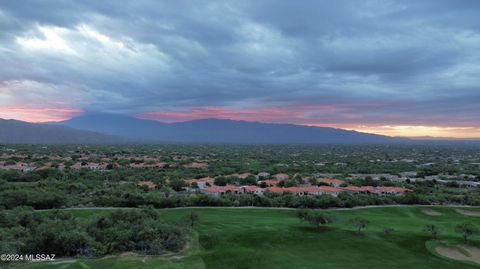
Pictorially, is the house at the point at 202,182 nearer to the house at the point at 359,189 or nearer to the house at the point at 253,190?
the house at the point at 253,190

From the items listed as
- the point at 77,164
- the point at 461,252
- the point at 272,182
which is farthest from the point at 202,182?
the point at 461,252

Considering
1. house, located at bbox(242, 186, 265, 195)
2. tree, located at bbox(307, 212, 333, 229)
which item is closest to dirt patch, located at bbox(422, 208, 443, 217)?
tree, located at bbox(307, 212, 333, 229)

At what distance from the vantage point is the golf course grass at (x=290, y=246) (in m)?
28.8

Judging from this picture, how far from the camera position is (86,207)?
4859 cm

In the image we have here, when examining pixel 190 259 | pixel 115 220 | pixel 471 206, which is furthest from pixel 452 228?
pixel 115 220

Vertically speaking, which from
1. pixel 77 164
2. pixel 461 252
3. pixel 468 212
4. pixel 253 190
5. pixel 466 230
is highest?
pixel 77 164

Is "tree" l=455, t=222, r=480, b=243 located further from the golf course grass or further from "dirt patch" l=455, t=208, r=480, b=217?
"dirt patch" l=455, t=208, r=480, b=217

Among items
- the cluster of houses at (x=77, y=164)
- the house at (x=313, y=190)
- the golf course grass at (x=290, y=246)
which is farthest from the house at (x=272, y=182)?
the cluster of houses at (x=77, y=164)

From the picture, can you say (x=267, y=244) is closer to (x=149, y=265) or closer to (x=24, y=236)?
(x=149, y=265)

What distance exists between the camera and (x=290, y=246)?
33875mm

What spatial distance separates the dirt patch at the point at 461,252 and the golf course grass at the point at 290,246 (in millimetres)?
1148

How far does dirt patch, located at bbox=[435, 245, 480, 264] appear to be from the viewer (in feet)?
106

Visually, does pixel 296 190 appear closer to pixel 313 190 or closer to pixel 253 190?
pixel 313 190

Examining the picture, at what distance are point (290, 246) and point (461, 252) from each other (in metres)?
15.6
